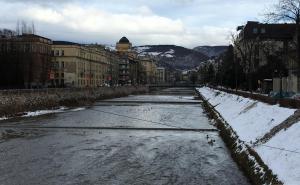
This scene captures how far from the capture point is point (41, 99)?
66000 mm

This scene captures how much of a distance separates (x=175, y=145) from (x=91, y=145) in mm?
4956

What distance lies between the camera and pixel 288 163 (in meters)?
15.6

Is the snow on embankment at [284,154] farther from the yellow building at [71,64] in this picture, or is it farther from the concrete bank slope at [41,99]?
the yellow building at [71,64]

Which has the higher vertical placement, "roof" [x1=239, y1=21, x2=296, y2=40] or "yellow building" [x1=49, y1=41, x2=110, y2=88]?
"roof" [x1=239, y1=21, x2=296, y2=40]

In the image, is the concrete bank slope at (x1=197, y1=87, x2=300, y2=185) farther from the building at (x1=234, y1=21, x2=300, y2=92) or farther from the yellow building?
the yellow building

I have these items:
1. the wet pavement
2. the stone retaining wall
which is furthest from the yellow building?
the stone retaining wall

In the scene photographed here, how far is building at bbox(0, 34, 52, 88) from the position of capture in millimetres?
98031

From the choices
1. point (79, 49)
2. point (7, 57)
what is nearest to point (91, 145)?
point (7, 57)

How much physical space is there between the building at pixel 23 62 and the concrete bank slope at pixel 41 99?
1414cm

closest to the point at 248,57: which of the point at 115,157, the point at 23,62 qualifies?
the point at 23,62

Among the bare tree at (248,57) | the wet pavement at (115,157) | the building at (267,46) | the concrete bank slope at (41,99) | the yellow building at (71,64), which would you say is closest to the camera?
the wet pavement at (115,157)

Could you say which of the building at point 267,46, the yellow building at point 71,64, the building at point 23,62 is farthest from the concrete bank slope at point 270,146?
the yellow building at point 71,64

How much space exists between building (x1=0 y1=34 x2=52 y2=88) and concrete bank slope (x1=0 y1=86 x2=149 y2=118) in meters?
14.1

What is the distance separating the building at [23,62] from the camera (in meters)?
98.0
